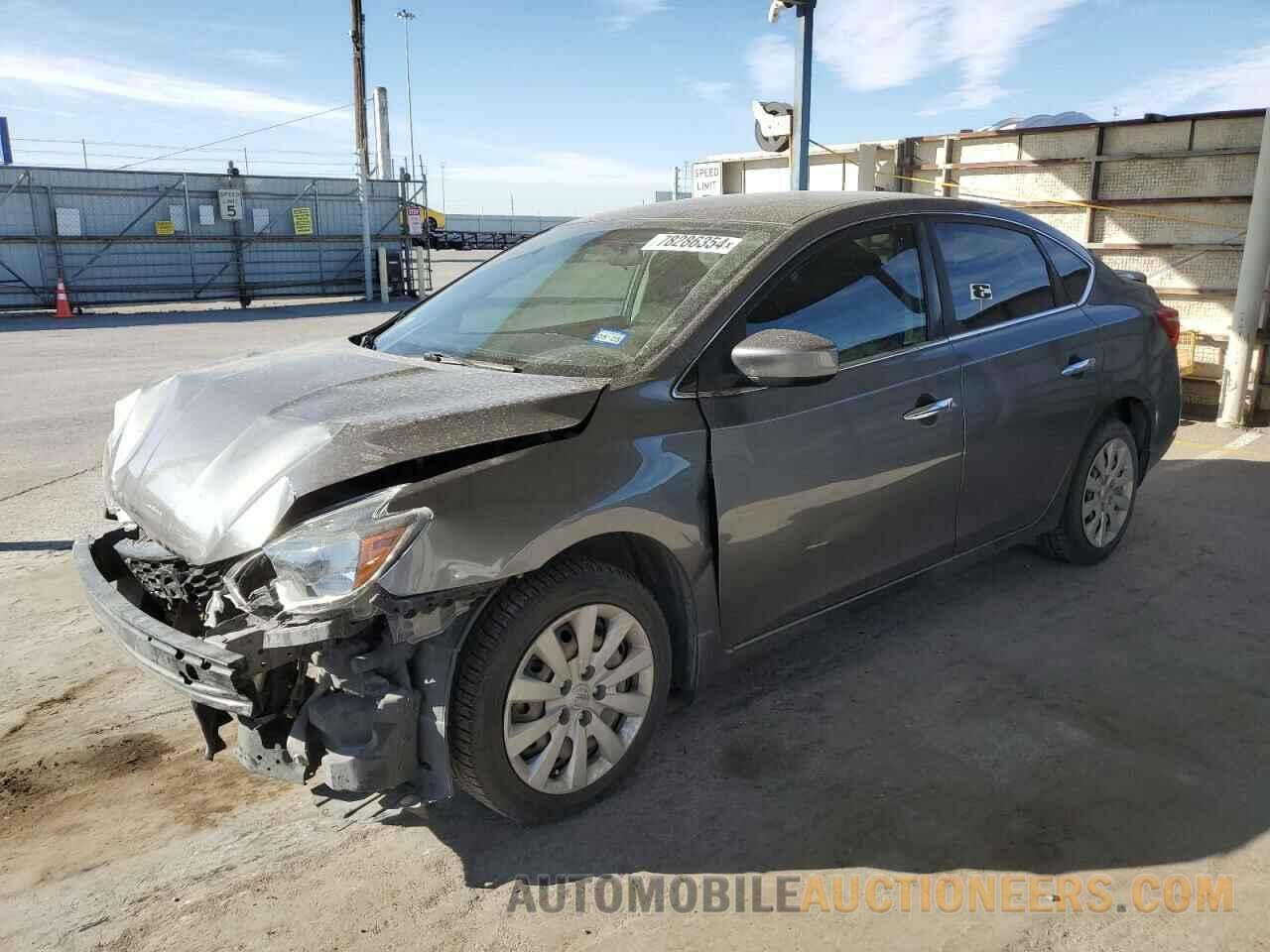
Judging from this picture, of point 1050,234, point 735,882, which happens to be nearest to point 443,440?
point 735,882

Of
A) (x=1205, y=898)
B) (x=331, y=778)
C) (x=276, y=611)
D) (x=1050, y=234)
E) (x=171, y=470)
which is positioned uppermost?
(x=1050, y=234)

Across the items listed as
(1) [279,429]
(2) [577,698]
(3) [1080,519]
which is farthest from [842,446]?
(3) [1080,519]

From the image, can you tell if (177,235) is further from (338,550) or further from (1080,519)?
(338,550)

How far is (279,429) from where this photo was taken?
268cm

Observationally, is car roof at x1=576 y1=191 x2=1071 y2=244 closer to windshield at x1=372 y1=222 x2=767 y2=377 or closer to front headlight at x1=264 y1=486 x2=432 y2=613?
windshield at x1=372 y1=222 x2=767 y2=377

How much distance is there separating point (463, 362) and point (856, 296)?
1373 millimetres

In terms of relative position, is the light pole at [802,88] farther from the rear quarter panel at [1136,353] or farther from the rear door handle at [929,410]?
the rear door handle at [929,410]

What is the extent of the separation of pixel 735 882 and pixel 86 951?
1.59 m

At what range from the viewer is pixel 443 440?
2.57 meters

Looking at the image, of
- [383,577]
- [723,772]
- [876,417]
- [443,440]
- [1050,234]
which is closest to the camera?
[383,577]

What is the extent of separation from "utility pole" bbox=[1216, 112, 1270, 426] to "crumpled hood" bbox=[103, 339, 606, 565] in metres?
6.94

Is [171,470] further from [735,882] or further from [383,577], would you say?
[735,882]

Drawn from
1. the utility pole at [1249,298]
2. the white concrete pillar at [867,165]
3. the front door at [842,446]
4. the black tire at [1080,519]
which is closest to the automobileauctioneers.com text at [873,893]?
the front door at [842,446]

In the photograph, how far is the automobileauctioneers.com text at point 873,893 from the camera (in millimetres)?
2553
